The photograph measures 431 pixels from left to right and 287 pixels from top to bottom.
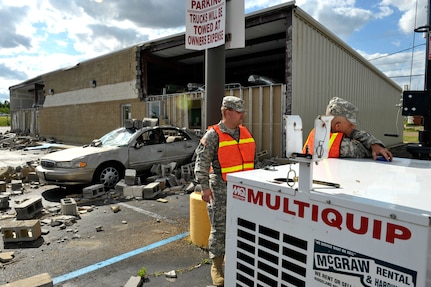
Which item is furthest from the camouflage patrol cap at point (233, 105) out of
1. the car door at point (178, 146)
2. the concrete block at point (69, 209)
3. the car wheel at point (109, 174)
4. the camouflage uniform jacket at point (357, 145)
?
the car door at point (178, 146)

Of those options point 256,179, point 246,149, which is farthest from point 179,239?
point 256,179

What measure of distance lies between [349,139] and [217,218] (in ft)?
4.95

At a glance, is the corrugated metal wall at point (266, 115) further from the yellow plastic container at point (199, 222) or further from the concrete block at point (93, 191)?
the yellow plastic container at point (199, 222)

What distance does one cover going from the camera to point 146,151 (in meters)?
7.86

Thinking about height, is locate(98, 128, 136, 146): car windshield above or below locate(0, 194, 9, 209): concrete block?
above

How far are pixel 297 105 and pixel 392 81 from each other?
51.9 ft

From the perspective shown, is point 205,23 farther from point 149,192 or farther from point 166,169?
point 166,169

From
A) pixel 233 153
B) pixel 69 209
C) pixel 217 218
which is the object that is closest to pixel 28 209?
pixel 69 209

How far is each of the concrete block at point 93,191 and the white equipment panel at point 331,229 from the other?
5405 millimetres

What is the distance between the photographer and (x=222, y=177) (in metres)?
3.12

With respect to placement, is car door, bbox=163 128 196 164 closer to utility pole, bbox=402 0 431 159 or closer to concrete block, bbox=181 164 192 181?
concrete block, bbox=181 164 192 181

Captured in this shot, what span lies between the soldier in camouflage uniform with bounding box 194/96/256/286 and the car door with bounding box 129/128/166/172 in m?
4.87

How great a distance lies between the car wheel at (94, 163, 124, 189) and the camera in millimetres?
7102

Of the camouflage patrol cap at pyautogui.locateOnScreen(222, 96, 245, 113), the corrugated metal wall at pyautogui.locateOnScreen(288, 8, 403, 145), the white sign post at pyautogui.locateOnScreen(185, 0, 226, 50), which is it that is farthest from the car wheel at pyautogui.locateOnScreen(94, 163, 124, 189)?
the corrugated metal wall at pyautogui.locateOnScreen(288, 8, 403, 145)
